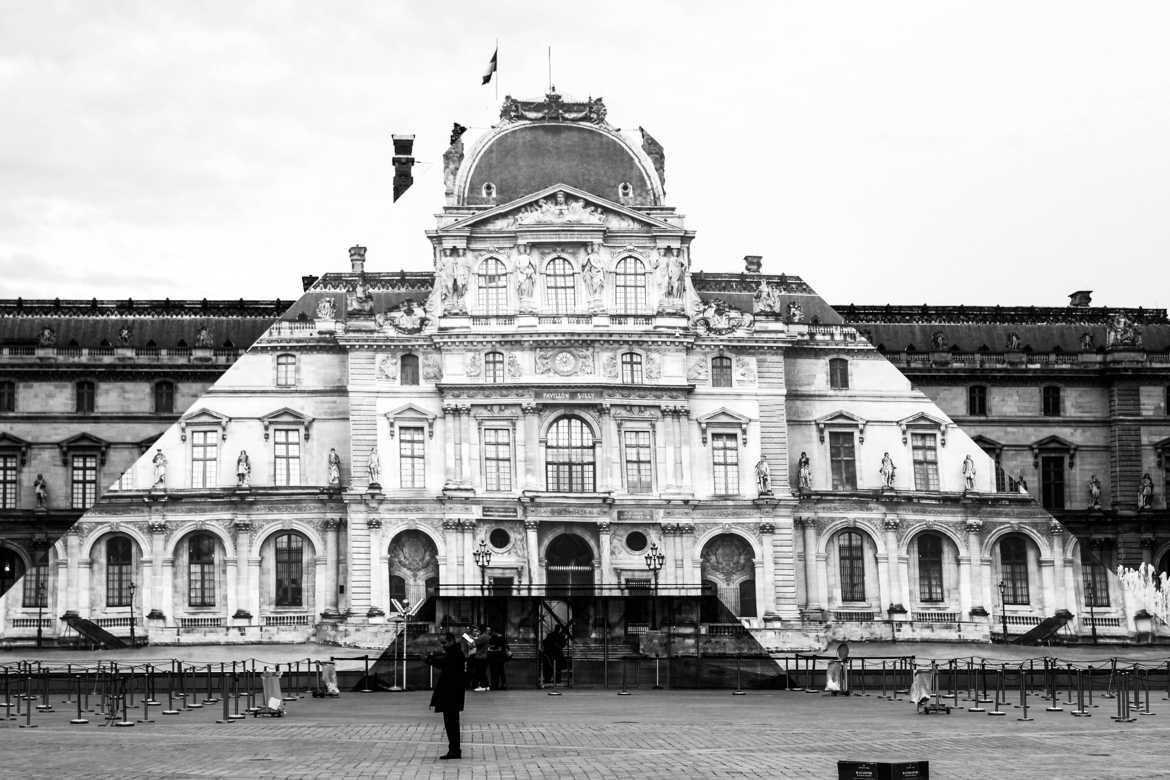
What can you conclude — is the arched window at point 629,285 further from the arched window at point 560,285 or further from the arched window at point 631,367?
the arched window at point 631,367

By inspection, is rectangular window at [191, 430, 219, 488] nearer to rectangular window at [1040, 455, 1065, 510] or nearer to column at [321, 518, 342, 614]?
column at [321, 518, 342, 614]

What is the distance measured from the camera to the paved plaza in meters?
30.0

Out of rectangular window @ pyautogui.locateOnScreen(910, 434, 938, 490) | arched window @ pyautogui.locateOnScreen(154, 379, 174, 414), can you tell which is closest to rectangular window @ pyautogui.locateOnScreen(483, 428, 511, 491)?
rectangular window @ pyautogui.locateOnScreen(910, 434, 938, 490)

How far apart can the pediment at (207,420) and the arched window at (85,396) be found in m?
10.7

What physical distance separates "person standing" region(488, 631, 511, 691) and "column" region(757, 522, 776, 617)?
20672mm

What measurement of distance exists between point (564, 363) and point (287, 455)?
1251 centimetres

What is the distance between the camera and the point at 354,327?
8188 centimetres

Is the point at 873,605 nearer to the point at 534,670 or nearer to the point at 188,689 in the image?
the point at 534,670

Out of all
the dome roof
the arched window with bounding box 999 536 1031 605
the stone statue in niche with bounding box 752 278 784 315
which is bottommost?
the arched window with bounding box 999 536 1031 605

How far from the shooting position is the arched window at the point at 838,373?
85.1 meters

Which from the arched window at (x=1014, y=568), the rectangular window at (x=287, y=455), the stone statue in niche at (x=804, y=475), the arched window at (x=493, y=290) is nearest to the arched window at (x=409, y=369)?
the arched window at (x=493, y=290)

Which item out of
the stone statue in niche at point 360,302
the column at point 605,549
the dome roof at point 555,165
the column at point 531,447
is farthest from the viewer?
the dome roof at point 555,165

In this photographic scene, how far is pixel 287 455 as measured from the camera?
8262cm

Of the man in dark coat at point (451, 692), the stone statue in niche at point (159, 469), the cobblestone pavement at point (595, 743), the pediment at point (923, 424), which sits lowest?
the cobblestone pavement at point (595, 743)
